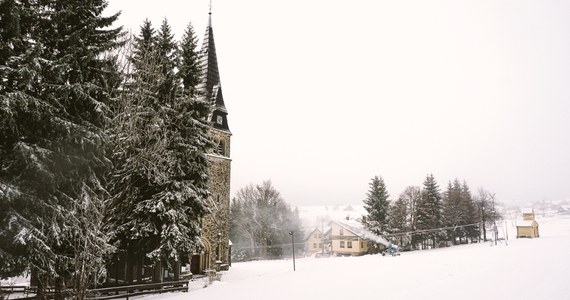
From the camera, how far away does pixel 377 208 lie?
1941 inches

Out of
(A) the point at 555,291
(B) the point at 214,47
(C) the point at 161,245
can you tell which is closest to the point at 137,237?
(C) the point at 161,245

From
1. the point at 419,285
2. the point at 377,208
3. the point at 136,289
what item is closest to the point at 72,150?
the point at 136,289

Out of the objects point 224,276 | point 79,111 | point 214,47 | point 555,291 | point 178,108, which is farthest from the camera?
point 214,47

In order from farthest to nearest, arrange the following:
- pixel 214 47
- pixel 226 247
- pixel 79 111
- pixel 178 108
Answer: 1. pixel 214 47
2. pixel 226 247
3. pixel 178 108
4. pixel 79 111

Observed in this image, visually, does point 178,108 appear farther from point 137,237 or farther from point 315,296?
point 315,296

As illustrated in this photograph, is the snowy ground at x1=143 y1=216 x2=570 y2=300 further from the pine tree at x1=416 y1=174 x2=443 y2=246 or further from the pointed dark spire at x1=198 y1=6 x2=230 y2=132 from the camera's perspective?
the pine tree at x1=416 y1=174 x2=443 y2=246

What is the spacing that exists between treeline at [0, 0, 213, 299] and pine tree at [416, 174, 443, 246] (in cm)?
4334

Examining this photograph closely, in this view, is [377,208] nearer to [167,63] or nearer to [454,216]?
[454,216]

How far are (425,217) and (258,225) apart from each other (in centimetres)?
2493

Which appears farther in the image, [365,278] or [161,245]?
[365,278]

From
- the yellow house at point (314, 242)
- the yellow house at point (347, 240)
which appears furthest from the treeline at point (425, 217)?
the yellow house at point (314, 242)

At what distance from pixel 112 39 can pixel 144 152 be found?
4.67 meters

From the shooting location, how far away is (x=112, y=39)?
48.6ft

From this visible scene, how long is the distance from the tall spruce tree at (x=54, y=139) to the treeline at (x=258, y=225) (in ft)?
141
